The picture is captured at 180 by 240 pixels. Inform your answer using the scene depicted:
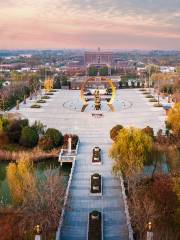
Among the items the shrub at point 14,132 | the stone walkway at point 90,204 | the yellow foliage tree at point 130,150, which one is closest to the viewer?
the stone walkway at point 90,204

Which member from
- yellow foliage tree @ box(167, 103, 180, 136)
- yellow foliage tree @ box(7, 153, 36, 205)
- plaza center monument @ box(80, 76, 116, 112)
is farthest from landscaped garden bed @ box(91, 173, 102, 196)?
plaza center monument @ box(80, 76, 116, 112)

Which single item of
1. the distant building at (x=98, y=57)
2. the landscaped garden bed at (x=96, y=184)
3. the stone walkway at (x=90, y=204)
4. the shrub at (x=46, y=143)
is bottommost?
the stone walkway at (x=90, y=204)

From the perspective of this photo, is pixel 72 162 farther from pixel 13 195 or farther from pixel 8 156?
pixel 13 195

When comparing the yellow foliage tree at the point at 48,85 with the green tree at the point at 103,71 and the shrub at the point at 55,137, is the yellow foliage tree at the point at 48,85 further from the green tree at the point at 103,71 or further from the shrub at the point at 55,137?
the green tree at the point at 103,71

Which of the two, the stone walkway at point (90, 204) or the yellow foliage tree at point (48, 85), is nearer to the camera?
the stone walkway at point (90, 204)

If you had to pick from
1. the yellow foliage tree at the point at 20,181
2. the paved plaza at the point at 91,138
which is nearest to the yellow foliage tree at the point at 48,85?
the paved plaza at the point at 91,138
